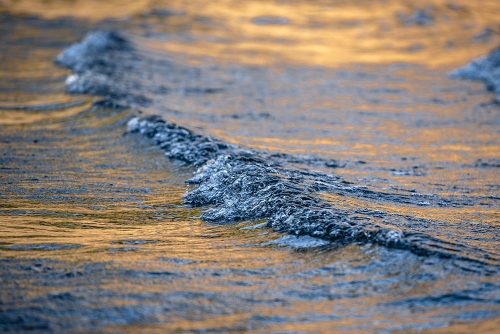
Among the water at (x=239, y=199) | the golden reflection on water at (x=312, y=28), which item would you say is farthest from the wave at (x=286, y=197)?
the golden reflection on water at (x=312, y=28)

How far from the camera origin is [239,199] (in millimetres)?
4223

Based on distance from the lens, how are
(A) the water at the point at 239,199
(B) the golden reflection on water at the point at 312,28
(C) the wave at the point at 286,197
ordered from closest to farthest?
1. (A) the water at the point at 239,199
2. (C) the wave at the point at 286,197
3. (B) the golden reflection on water at the point at 312,28

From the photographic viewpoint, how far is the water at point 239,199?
2.87 meters

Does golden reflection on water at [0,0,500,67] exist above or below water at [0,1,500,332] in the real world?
above

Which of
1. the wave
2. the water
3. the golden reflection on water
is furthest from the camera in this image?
the golden reflection on water

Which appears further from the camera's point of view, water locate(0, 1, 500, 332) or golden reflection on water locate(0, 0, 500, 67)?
golden reflection on water locate(0, 0, 500, 67)

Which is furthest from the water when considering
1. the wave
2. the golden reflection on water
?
the golden reflection on water

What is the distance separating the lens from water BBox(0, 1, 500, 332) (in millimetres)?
2869

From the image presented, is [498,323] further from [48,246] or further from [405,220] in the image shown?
[48,246]

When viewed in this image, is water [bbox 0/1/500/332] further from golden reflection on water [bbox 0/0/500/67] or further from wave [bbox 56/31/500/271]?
golden reflection on water [bbox 0/0/500/67]

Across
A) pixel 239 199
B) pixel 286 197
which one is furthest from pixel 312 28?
pixel 286 197

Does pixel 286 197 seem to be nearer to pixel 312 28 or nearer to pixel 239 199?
pixel 239 199

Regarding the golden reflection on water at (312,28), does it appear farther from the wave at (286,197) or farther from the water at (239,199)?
the wave at (286,197)

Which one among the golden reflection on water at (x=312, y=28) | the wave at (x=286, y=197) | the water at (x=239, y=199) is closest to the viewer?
the water at (x=239, y=199)
